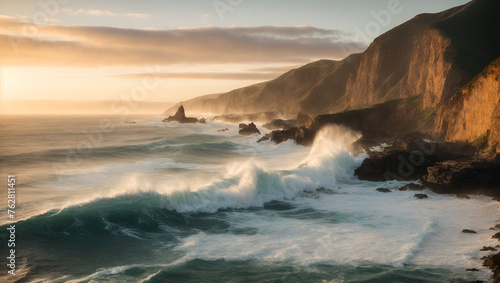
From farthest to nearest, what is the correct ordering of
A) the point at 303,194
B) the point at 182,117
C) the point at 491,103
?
the point at 182,117 → the point at 491,103 → the point at 303,194

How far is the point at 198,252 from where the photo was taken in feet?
47.7

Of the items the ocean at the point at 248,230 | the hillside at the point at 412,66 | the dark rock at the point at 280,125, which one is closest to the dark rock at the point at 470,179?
the ocean at the point at 248,230

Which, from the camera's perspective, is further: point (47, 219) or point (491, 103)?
point (491, 103)

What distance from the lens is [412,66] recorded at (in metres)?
63.8

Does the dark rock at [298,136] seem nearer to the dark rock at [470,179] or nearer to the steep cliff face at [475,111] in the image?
the steep cliff face at [475,111]

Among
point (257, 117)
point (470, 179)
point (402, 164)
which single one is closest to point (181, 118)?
point (257, 117)

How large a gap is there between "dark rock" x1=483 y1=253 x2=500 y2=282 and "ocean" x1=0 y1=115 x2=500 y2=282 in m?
0.28

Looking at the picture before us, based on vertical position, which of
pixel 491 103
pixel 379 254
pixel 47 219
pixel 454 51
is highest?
pixel 454 51

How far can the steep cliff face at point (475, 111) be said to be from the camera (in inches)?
1135

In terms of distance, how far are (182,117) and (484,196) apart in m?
102

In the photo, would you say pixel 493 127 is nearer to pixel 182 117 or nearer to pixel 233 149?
pixel 233 149

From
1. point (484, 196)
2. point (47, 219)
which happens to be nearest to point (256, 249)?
point (47, 219)

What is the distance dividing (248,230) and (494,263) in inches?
380

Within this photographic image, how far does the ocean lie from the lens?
1279cm
